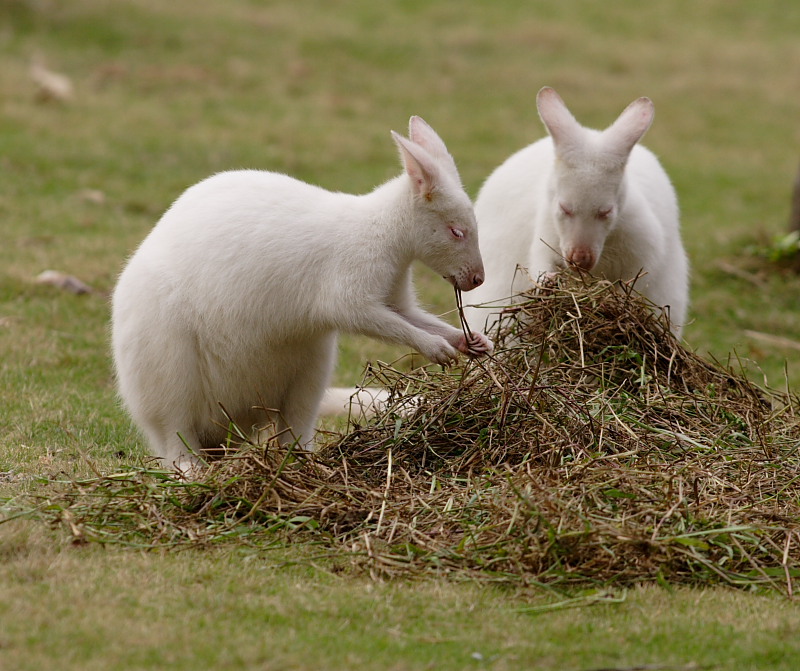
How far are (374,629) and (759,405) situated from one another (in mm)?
2381

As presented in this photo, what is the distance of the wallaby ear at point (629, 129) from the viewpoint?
17.5 feet

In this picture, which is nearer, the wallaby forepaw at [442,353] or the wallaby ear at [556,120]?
the wallaby forepaw at [442,353]

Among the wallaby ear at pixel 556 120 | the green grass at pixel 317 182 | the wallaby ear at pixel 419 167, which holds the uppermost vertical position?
the wallaby ear at pixel 556 120

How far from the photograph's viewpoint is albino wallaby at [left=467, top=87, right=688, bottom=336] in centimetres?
527

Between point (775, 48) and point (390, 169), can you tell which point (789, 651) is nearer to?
point (390, 169)

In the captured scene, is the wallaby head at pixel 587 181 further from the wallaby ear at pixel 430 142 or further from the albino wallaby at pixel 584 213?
the wallaby ear at pixel 430 142

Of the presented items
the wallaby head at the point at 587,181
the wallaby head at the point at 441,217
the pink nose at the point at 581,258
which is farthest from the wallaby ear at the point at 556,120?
the wallaby head at the point at 441,217

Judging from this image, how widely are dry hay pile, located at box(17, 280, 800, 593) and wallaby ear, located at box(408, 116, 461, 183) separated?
2.53 feet

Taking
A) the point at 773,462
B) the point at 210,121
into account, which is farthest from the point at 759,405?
the point at 210,121

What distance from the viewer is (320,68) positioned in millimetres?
14953

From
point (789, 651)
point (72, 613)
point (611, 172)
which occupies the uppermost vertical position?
point (611, 172)

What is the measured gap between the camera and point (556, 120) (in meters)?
5.42

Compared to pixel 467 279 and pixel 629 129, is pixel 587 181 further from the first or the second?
pixel 467 279

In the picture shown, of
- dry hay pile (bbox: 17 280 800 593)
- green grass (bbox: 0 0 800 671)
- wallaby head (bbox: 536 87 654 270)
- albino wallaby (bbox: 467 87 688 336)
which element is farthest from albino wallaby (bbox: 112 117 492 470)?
wallaby head (bbox: 536 87 654 270)
